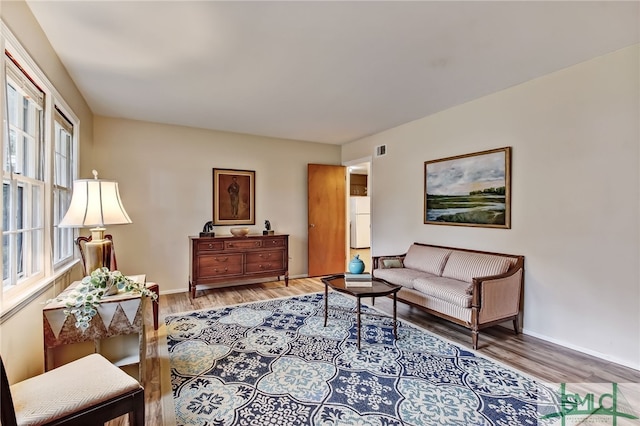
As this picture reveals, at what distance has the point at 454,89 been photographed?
3.29 metres

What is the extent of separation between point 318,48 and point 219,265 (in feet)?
10.8

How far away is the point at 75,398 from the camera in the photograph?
1318 millimetres

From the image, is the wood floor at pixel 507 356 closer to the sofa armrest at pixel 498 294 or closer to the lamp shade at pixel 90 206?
the sofa armrest at pixel 498 294

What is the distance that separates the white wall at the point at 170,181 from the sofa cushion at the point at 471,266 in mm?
2975

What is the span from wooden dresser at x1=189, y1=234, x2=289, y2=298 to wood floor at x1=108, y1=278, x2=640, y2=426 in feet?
1.49

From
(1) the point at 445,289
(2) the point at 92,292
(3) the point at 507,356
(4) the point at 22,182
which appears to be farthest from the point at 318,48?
(3) the point at 507,356

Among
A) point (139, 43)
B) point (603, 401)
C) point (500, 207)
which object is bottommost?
point (603, 401)

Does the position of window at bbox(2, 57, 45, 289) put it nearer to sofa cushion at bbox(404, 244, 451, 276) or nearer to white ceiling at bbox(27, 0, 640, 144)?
white ceiling at bbox(27, 0, 640, 144)

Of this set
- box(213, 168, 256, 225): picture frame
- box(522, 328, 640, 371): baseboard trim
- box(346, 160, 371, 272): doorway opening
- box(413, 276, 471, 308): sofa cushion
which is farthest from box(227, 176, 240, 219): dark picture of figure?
box(346, 160, 371, 272): doorway opening

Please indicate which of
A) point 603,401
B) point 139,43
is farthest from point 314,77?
point 603,401

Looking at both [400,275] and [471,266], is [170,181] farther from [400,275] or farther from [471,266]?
[471,266]

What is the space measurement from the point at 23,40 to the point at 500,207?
4.18 meters

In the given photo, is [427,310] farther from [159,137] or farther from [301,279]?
[159,137]

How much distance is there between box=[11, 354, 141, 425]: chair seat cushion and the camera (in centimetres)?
125
